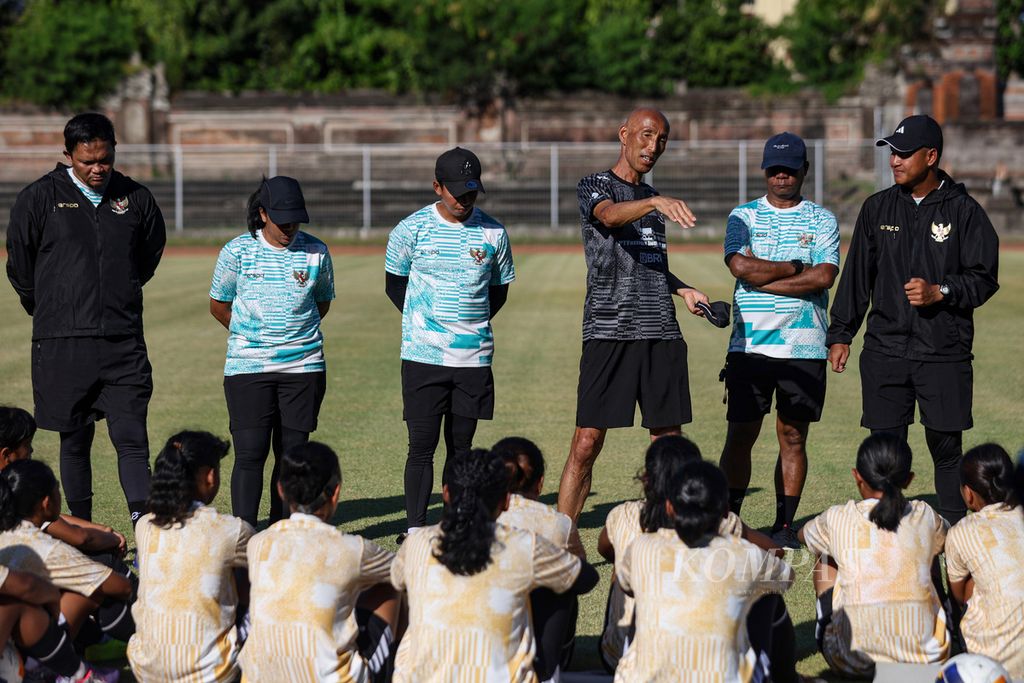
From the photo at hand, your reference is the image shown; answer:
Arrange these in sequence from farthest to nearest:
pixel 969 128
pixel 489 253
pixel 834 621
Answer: pixel 969 128, pixel 489 253, pixel 834 621

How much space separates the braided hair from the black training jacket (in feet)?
8.09

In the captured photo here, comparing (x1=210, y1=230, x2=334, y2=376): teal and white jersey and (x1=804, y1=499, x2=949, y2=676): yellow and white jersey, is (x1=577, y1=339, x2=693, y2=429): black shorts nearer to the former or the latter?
(x1=210, y1=230, x2=334, y2=376): teal and white jersey

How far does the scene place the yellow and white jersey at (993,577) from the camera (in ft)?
15.6

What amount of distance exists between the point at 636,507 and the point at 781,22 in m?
42.0

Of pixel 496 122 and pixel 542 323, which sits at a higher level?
pixel 496 122

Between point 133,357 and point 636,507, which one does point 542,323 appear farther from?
point 636,507

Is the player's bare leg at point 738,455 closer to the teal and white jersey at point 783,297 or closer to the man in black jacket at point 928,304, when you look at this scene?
the teal and white jersey at point 783,297

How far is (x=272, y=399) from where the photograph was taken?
22.0 feet

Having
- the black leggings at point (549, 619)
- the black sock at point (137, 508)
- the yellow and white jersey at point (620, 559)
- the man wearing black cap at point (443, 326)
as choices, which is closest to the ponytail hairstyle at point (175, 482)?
the black leggings at point (549, 619)

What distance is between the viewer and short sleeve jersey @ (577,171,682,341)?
6.60 metres

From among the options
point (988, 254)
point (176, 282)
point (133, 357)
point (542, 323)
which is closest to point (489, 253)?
point (133, 357)

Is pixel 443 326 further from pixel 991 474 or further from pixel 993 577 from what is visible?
pixel 993 577

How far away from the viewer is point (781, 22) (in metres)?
44.6

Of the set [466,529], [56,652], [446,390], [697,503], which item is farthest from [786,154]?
[56,652]
